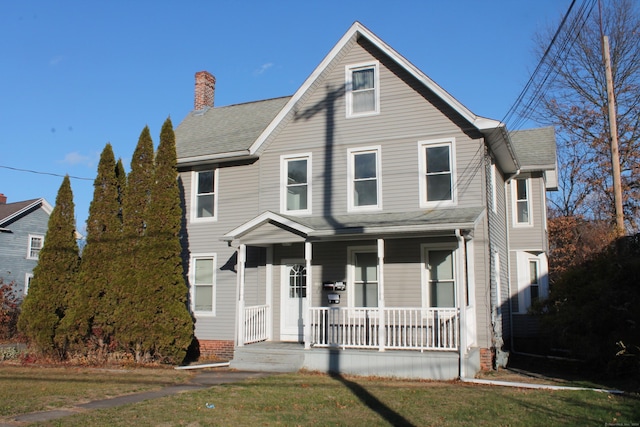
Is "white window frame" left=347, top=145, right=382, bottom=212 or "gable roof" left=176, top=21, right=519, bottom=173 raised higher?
"gable roof" left=176, top=21, right=519, bottom=173

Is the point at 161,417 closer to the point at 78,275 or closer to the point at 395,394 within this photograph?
the point at 395,394

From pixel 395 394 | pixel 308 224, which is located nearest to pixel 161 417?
pixel 395 394

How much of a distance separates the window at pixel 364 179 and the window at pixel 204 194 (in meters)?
4.40

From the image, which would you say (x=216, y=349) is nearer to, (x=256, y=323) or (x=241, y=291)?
(x=256, y=323)

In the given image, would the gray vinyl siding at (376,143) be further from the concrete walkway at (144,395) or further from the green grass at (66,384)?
the green grass at (66,384)

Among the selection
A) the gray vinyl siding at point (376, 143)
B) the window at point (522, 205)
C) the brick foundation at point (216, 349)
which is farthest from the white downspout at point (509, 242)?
the brick foundation at point (216, 349)

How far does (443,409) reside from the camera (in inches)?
348

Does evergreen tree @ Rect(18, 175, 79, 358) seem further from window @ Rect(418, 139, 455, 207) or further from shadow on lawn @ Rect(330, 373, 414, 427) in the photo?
window @ Rect(418, 139, 455, 207)

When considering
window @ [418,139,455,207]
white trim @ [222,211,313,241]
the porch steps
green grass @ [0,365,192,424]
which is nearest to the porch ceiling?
white trim @ [222,211,313,241]

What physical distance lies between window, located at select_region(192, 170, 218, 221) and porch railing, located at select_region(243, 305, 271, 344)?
343 cm

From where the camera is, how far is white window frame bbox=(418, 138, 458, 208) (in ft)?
45.8

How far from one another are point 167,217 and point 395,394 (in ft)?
25.6

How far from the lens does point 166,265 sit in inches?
572

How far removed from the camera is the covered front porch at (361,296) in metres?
12.5
